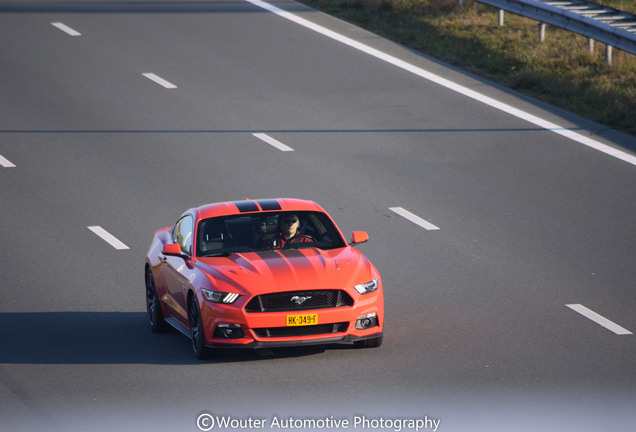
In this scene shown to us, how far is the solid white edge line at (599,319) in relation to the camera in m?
13.2

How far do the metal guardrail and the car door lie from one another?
1333 cm

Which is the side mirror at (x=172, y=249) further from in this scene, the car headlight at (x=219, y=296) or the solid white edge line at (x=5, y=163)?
the solid white edge line at (x=5, y=163)

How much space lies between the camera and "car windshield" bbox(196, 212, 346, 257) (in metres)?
13.3

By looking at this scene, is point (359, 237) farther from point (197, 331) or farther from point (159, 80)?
point (159, 80)

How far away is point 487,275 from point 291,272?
4.21 m

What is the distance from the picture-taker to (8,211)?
19156 millimetres

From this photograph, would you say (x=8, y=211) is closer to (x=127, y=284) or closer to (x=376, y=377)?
(x=127, y=284)

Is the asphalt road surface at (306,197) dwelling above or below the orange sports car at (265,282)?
below

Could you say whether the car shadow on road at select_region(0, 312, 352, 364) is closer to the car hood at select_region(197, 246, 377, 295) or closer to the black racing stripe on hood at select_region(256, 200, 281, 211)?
the car hood at select_region(197, 246, 377, 295)

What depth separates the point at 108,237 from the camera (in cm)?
1780

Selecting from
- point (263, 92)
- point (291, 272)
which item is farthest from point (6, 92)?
point (291, 272)

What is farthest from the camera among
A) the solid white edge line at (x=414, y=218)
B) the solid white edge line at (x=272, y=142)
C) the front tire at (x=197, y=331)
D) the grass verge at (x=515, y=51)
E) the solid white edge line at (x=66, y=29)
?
the solid white edge line at (x=66, y=29)

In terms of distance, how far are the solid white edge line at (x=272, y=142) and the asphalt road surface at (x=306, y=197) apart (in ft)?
0.26
